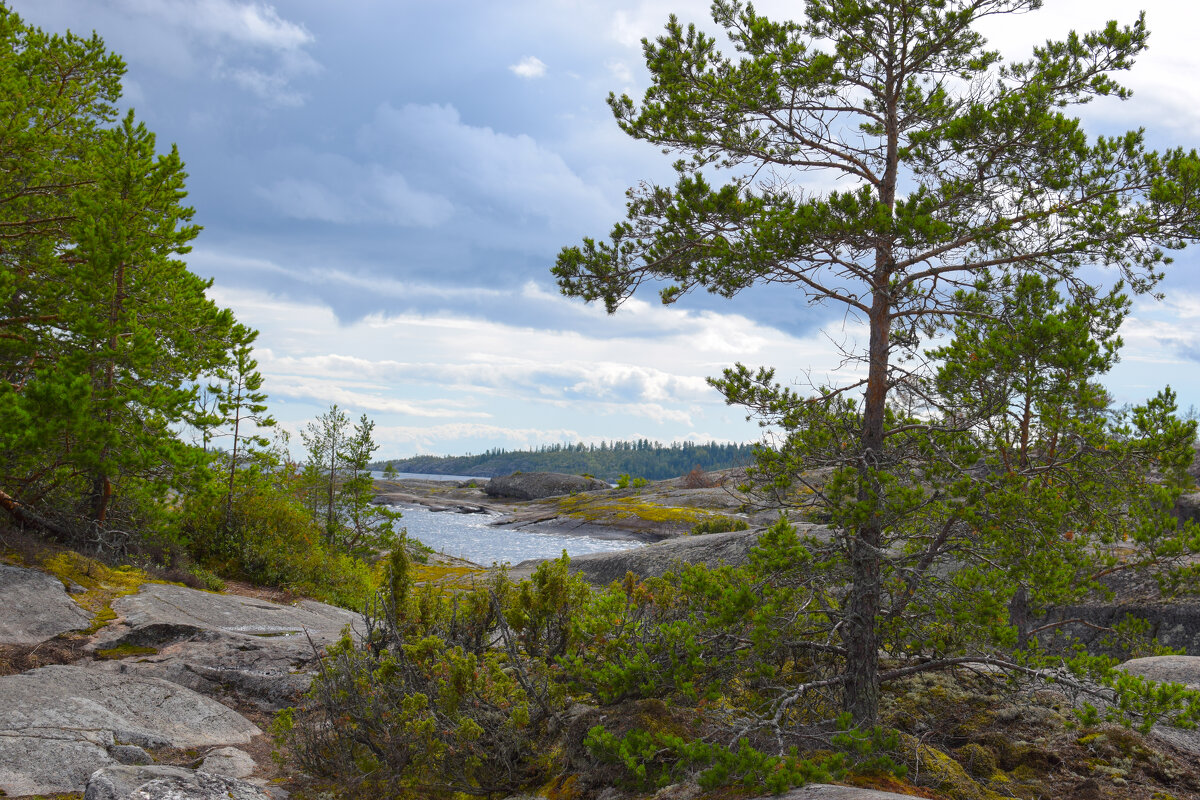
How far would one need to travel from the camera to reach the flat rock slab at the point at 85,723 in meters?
5.84

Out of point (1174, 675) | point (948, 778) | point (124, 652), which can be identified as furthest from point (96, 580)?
point (1174, 675)

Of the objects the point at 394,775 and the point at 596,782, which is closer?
the point at 596,782

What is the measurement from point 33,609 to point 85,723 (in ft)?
15.0

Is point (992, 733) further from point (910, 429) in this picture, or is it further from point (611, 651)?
point (611, 651)

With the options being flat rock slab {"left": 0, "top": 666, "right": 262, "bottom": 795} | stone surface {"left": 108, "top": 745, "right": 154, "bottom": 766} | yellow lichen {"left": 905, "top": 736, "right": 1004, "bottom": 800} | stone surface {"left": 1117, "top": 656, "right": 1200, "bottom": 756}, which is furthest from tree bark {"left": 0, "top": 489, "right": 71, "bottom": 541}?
stone surface {"left": 1117, "top": 656, "right": 1200, "bottom": 756}

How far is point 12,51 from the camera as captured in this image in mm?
16203

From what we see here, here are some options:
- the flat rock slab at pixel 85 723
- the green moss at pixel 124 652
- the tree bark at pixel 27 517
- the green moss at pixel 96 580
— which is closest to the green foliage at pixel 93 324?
the tree bark at pixel 27 517

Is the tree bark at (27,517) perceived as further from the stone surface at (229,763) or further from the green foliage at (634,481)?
the green foliage at (634,481)

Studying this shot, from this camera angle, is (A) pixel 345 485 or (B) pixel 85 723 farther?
(A) pixel 345 485

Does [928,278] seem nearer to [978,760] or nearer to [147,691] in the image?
[978,760]

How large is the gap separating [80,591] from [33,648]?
270 centimetres

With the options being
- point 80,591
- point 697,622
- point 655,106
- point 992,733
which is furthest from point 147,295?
point 992,733

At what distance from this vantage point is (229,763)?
7.15 m

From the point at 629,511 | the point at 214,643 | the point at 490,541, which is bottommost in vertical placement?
the point at 490,541
